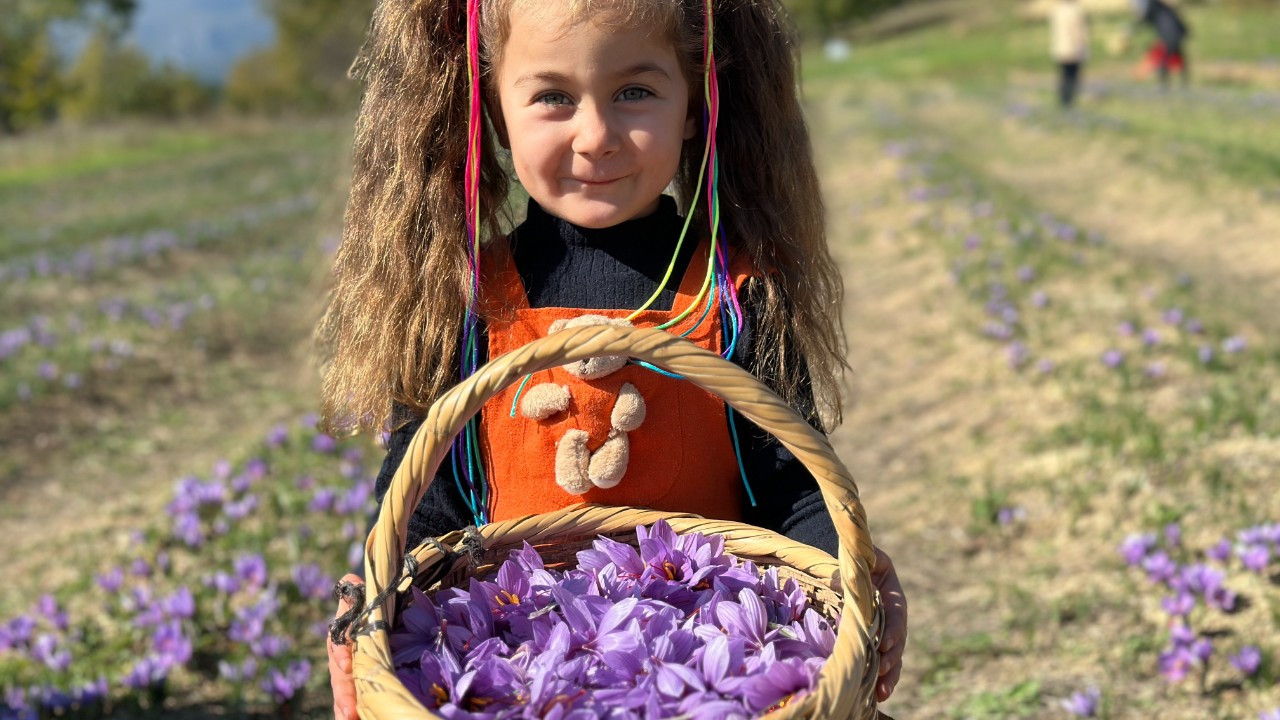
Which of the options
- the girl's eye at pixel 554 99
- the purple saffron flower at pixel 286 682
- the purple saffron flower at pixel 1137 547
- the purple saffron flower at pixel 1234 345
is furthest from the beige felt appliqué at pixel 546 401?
the purple saffron flower at pixel 1234 345

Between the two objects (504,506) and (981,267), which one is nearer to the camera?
(504,506)

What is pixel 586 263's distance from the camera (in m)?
2.21

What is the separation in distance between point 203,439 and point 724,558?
511 cm

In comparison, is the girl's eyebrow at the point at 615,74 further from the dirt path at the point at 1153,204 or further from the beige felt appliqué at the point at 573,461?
the dirt path at the point at 1153,204

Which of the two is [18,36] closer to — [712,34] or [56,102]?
[56,102]

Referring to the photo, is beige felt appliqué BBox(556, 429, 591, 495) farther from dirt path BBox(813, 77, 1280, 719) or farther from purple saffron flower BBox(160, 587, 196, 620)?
purple saffron flower BBox(160, 587, 196, 620)

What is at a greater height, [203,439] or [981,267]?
[981,267]

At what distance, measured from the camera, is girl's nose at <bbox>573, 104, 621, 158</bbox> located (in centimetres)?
195

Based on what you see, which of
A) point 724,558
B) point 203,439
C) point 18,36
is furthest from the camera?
point 18,36

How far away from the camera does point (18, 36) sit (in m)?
45.5

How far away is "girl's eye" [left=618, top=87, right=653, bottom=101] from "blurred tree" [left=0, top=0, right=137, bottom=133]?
46589 millimetres

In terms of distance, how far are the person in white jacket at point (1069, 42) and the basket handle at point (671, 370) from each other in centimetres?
1854

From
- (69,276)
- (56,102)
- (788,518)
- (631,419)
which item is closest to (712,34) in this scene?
(631,419)

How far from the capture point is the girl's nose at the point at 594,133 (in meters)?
1.95
